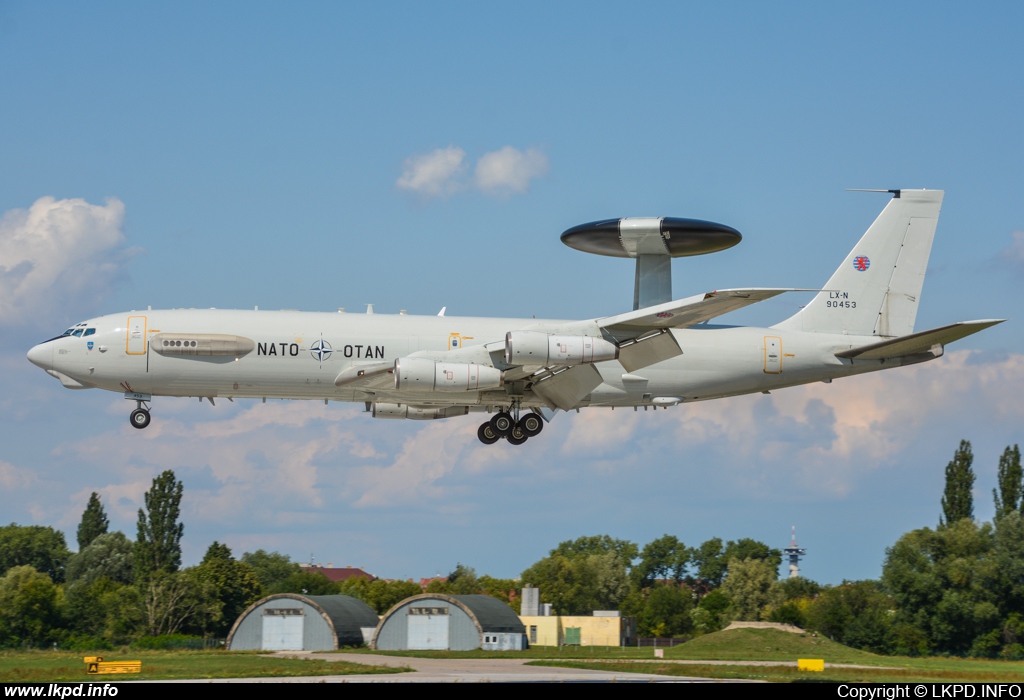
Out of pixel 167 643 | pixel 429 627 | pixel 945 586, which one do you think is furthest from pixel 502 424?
pixel 945 586

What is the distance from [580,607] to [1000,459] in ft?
120

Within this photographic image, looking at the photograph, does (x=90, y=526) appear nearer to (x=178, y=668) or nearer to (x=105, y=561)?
(x=105, y=561)

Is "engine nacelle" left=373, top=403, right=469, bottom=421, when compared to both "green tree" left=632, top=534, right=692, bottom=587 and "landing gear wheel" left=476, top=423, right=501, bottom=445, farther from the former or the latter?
"green tree" left=632, top=534, right=692, bottom=587

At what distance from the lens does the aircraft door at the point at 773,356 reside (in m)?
43.3

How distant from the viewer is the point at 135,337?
39.1 metres

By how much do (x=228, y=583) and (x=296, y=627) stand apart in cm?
2222

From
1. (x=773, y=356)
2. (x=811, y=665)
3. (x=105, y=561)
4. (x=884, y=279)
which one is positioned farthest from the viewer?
(x=105, y=561)

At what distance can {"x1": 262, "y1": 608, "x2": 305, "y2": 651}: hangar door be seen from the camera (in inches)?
2571

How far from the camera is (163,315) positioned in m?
39.8

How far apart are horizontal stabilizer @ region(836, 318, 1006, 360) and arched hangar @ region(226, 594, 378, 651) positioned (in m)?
35.0

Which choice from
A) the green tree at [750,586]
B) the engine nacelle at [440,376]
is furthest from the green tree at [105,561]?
the engine nacelle at [440,376]

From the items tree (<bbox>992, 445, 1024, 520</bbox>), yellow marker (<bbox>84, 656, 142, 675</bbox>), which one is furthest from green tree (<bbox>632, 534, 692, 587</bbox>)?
yellow marker (<bbox>84, 656, 142, 675</bbox>)

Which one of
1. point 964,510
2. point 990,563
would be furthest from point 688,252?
point 964,510

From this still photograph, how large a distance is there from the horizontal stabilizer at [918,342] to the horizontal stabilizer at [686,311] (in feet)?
25.1
